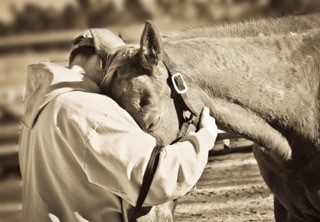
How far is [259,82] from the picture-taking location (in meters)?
1.99

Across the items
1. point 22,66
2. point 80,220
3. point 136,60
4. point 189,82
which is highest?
point 22,66

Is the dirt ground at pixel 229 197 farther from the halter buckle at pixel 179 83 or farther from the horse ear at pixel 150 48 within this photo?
the horse ear at pixel 150 48

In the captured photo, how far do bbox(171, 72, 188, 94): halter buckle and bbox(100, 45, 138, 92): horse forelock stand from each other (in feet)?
0.57

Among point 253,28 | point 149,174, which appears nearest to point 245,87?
point 253,28

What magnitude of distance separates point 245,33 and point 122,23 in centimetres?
133

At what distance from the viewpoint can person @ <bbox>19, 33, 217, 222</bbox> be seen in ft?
4.57

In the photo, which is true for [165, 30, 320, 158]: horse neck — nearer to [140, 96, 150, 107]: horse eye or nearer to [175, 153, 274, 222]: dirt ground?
[140, 96, 150, 107]: horse eye

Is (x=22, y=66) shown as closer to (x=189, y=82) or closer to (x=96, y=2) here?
(x=96, y=2)

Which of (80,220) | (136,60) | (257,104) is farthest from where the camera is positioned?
(257,104)

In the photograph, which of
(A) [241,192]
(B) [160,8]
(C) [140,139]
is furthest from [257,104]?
(A) [241,192]

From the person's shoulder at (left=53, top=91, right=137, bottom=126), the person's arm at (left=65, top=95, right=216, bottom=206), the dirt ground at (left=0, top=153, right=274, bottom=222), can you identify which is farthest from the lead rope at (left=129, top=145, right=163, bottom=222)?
the dirt ground at (left=0, top=153, right=274, bottom=222)

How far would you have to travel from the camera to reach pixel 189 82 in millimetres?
1840

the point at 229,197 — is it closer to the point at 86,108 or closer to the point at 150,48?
the point at 150,48

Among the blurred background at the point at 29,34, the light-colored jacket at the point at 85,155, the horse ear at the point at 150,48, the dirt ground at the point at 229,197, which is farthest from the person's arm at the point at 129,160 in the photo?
the dirt ground at the point at 229,197
